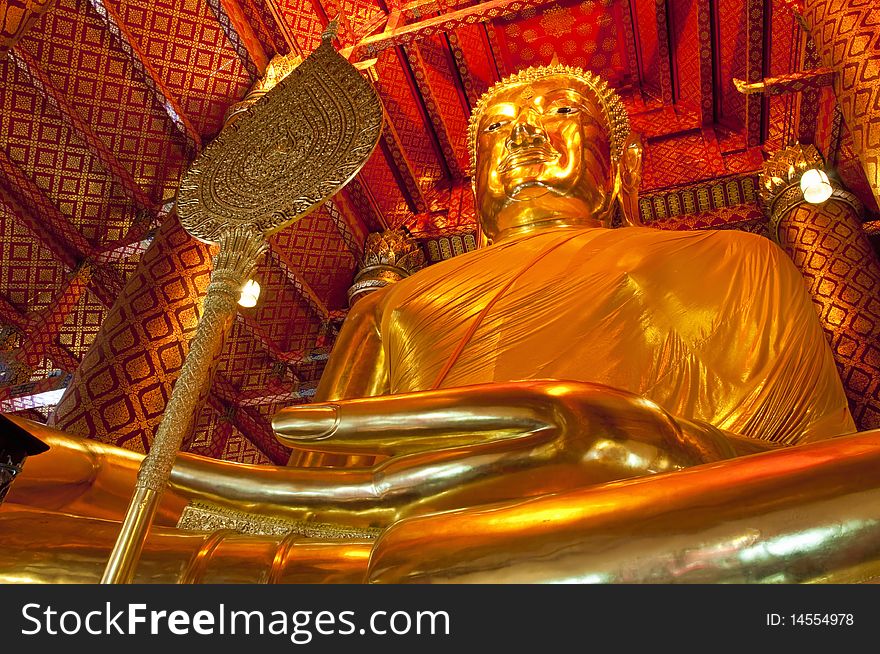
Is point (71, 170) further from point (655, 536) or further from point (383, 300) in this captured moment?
point (655, 536)

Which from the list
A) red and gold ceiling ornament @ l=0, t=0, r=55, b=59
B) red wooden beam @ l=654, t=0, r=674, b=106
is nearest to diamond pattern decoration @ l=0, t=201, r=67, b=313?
red and gold ceiling ornament @ l=0, t=0, r=55, b=59

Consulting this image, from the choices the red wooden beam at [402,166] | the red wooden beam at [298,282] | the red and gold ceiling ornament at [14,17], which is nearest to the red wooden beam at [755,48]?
the red wooden beam at [402,166]

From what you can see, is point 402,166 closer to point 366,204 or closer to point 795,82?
point 366,204

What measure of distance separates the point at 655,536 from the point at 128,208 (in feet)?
14.0

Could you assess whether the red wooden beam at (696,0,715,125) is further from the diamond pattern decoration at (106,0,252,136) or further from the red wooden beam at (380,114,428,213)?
the diamond pattern decoration at (106,0,252,136)

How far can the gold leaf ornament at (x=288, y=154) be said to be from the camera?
1381 mm

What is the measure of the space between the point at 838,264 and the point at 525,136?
6.41ft

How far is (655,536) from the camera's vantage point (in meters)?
0.76

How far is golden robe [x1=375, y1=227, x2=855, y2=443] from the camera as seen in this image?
5.75 ft

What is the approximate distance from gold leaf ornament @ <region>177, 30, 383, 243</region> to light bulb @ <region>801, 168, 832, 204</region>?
2467 millimetres

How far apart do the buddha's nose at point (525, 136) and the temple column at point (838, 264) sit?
5.87 ft

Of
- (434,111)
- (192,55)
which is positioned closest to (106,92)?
(192,55)

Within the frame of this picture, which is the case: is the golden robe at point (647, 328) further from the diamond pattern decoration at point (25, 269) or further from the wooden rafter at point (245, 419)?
the diamond pattern decoration at point (25, 269)

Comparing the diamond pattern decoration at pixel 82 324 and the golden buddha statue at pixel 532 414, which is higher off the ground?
the diamond pattern decoration at pixel 82 324
